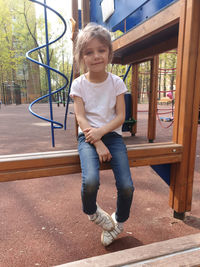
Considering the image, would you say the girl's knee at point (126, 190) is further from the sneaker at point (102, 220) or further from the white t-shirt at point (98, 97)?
the white t-shirt at point (98, 97)

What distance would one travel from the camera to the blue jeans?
51.8 inches

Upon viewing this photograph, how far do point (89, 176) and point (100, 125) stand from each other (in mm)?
394

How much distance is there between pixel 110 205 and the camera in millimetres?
2057

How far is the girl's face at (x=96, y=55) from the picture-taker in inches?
58.6

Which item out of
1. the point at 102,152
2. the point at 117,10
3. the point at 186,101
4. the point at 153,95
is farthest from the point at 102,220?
the point at 153,95

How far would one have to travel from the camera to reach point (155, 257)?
3.22 ft

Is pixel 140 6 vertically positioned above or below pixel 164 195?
above

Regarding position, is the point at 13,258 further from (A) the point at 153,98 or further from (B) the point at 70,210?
(A) the point at 153,98

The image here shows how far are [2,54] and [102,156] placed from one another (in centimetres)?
2329

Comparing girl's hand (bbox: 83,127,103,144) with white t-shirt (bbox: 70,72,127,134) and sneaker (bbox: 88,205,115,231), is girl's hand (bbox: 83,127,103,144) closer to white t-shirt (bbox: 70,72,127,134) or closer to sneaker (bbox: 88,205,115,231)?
white t-shirt (bbox: 70,72,127,134)

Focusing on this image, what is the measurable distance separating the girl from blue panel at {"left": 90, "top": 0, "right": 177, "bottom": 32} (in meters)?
0.86

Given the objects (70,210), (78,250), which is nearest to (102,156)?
(78,250)

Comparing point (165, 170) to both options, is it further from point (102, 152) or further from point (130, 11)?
point (130, 11)

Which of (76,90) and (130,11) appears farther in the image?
(130,11)
